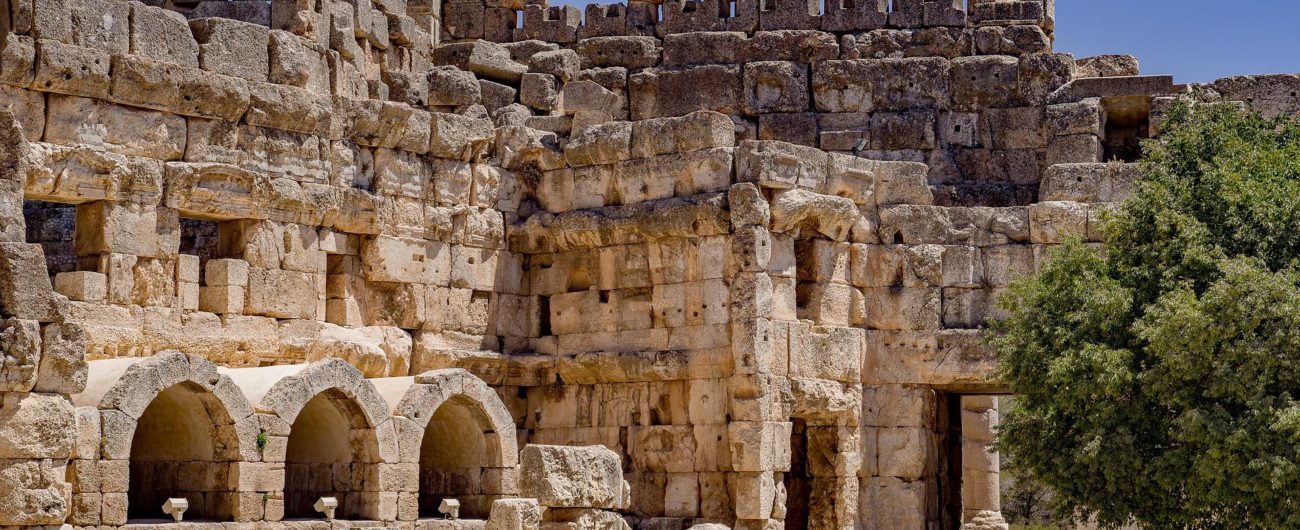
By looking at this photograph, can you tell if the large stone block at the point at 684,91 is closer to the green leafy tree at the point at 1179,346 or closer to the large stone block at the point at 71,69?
the green leafy tree at the point at 1179,346

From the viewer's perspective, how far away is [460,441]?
21.5 metres

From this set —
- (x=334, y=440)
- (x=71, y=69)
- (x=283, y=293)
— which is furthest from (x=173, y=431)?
(x=71, y=69)

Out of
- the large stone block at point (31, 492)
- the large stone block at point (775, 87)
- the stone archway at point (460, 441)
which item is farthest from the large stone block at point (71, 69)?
the large stone block at point (775, 87)

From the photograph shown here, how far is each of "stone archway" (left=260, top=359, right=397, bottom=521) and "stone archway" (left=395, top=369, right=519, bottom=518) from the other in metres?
0.42

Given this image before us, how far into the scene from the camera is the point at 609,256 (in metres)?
23.8

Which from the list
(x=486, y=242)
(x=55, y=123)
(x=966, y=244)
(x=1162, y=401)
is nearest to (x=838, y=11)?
(x=966, y=244)

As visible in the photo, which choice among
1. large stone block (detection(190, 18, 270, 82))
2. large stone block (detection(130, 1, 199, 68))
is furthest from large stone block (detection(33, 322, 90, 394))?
large stone block (detection(190, 18, 270, 82))

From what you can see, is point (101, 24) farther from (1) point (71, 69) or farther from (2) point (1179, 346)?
(2) point (1179, 346)

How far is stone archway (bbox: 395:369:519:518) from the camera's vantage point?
2028 cm

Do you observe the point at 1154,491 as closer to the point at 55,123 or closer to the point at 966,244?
the point at 966,244

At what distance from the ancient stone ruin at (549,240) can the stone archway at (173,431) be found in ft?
0.12

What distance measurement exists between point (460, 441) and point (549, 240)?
3.54 metres

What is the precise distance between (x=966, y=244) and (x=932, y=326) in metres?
1.10

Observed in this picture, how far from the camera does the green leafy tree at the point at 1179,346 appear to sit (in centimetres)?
1889
